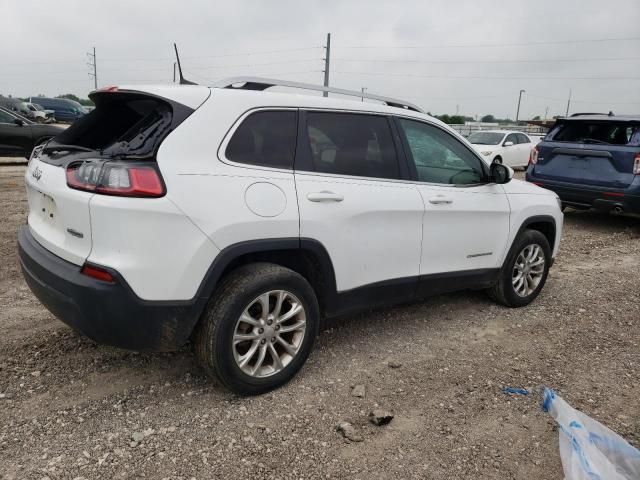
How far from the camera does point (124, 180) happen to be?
243 centimetres

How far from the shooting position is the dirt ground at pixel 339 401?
8.07ft

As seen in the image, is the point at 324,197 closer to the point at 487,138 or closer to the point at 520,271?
the point at 520,271

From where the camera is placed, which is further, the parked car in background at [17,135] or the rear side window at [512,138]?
the rear side window at [512,138]

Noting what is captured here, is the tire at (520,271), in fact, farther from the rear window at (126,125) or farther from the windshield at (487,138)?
the windshield at (487,138)

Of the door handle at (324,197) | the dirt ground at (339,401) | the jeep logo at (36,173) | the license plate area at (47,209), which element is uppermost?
the jeep logo at (36,173)

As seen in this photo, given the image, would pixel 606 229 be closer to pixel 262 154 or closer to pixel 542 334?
pixel 542 334

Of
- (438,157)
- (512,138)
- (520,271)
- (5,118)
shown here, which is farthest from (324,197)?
(512,138)

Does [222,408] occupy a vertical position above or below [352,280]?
below

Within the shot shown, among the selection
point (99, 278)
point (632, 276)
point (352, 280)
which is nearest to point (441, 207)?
point (352, 280)

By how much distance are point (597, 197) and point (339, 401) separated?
637cm

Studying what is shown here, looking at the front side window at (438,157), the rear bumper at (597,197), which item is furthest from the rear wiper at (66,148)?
the rear bumper at (597,197)

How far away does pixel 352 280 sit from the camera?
3254 millimetres

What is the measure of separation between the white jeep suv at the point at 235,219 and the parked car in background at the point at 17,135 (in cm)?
1028

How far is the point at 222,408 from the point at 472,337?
2061 millimetres
